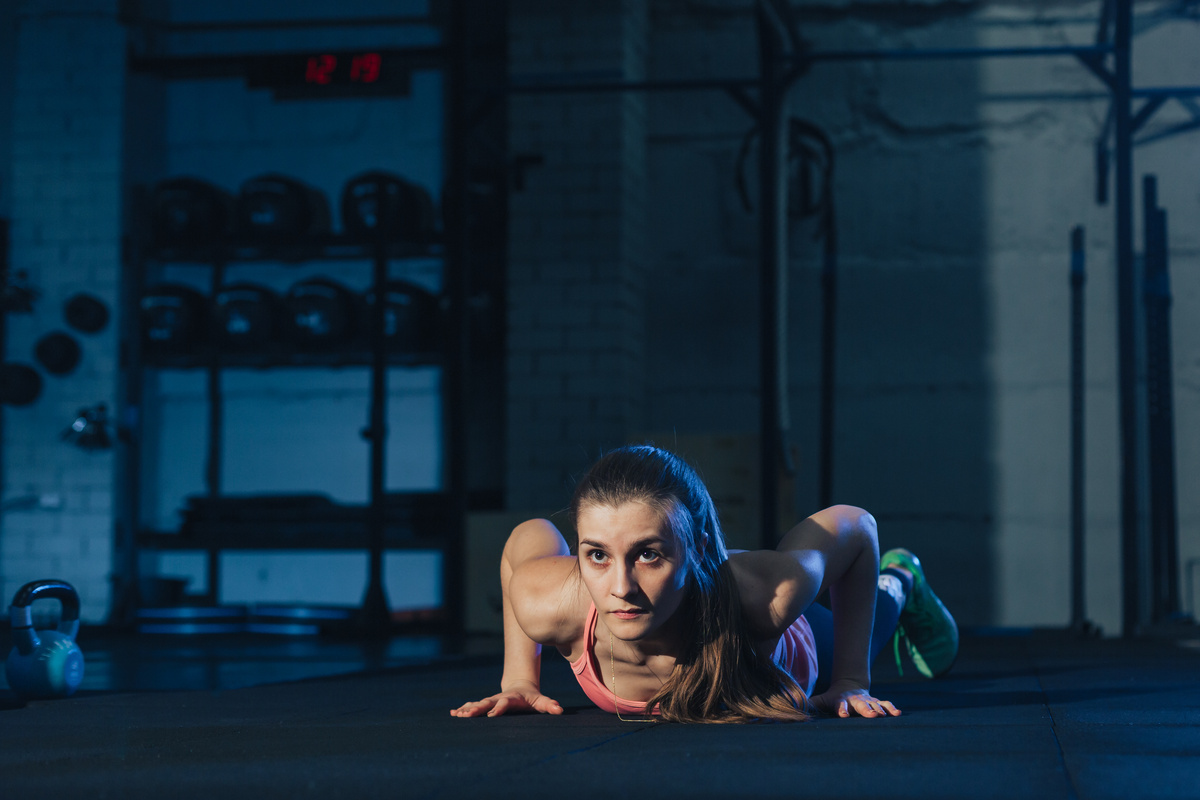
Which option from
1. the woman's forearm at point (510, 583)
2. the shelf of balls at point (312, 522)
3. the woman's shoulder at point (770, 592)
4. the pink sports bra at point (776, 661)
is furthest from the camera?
the shelf of balls at point (312, 522)

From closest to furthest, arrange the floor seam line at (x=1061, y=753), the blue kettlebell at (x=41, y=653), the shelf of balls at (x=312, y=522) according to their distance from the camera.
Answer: the floor seam line at (x=1061, y=753)
the blue kettlebell at (x=41, y=653)
the shelf of balls at (x=312, y=522)

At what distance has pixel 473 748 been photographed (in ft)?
6.34

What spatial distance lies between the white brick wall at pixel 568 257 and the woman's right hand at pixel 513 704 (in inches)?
147

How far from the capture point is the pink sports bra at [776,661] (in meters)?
2.28

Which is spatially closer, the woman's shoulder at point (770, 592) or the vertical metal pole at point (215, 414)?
the woman's shoulder at point (770, 592)

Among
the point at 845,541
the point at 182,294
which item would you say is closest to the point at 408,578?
the point at 182,294

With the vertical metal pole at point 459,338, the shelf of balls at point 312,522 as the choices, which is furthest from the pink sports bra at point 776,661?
the shelf of balls at point 312,522

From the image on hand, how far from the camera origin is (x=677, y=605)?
2033 millimetres

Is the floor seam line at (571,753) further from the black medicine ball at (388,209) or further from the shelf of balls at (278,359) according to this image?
the black medicine ball at (388,209)

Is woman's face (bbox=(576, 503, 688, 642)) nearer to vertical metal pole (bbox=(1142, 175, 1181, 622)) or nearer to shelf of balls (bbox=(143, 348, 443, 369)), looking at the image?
vertical metal pole (bbox=(1142, 175, 1181, 622))

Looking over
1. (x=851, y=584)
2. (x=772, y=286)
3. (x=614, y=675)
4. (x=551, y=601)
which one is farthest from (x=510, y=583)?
(x=772, y=286)

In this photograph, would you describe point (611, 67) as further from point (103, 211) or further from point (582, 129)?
point (103, 211)

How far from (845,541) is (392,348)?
420cm

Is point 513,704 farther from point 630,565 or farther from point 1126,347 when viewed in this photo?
point 1126,347
